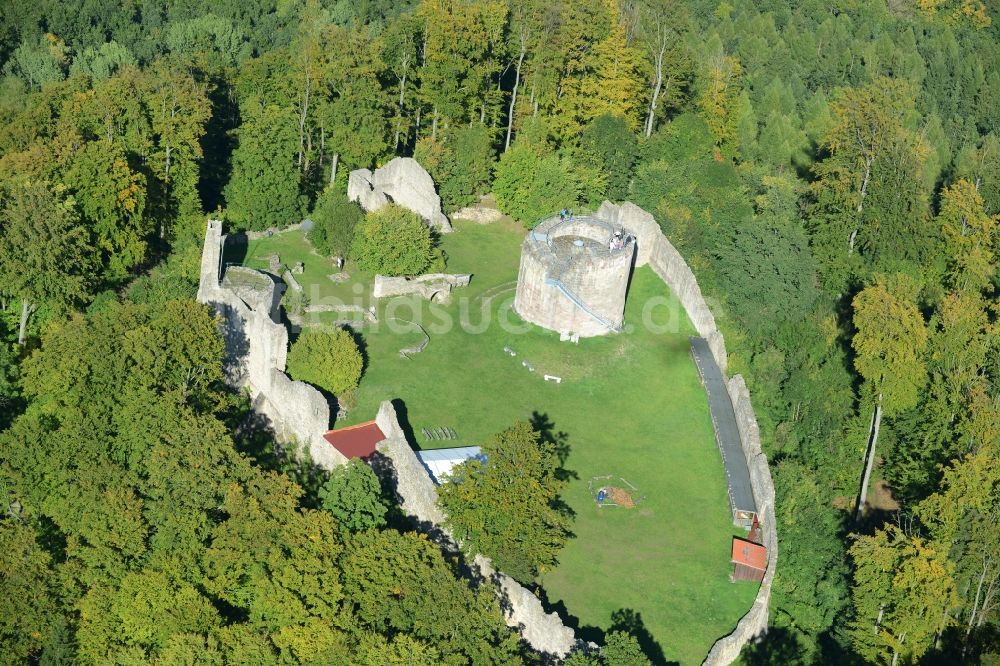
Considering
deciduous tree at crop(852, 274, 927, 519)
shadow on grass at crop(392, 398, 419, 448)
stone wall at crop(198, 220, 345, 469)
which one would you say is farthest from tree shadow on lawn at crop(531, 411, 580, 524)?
deciduous tree at crop(852, 274, 927, 519)

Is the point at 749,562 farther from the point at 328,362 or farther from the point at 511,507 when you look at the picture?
the point at 328,362

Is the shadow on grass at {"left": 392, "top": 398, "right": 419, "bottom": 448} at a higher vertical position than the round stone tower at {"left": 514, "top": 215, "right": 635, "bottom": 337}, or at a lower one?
lower

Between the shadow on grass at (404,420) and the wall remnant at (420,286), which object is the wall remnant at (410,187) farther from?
the shadow on grass at (404,420)

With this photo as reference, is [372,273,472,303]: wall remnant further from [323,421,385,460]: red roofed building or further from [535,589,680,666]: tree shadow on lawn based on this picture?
[535,589,680,666]: tree shadow on lawn

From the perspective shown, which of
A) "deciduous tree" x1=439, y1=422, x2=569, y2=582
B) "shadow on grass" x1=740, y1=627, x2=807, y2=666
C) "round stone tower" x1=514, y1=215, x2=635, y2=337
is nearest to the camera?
"deciduous tree" x1=439, y1=422, x2=569, y2=582

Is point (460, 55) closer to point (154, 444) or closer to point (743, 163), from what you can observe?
point (743, 163)

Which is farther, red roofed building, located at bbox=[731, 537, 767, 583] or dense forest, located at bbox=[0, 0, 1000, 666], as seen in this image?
red roofed building, located at bbox=[731, 537, 767, 583]

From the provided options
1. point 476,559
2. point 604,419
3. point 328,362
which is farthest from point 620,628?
point 328,362

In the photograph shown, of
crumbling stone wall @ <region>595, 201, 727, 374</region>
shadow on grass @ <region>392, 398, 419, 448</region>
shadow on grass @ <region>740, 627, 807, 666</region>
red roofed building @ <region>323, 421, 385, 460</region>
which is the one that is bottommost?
shadow on grass @ <region>740, 627, 807, 666</region>
